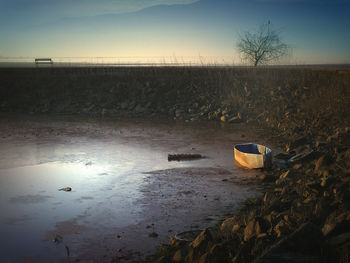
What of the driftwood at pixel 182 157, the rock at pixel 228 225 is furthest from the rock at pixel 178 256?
the driftwood at pixel 182 157

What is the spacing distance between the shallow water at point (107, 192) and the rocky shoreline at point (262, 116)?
852 millimetres

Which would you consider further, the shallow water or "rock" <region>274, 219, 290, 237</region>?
the shallow water

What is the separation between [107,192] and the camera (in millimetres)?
8938

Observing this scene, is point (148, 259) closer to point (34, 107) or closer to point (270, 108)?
point (270, 108)

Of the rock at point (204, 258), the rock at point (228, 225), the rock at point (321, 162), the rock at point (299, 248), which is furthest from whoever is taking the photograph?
the rock at point (321, 162)

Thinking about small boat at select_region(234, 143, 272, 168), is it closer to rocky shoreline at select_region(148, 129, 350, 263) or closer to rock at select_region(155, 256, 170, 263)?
rocky shoreline at select_region(148, 129, 350, 263)

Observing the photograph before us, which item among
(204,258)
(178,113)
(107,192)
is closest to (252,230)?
(204,258)

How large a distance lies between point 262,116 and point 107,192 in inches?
558

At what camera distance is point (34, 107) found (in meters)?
27.2

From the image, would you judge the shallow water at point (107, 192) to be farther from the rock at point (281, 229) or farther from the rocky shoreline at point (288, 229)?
the rock at point (281, 229)

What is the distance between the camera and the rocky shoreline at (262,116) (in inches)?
197

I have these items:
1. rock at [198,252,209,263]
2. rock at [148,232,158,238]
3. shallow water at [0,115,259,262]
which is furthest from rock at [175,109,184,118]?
rock at [198,252,209,263]

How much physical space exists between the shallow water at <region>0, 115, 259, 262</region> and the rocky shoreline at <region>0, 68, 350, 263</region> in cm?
85

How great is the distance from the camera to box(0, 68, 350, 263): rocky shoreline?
16.4 ft
